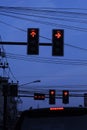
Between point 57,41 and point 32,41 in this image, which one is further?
point 32,41

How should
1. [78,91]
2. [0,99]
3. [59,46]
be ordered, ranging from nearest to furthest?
1. [59,46]
2. [78,91]
3. [0,99]

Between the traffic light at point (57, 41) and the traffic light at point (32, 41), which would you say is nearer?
the traffic light at point (57, 41)

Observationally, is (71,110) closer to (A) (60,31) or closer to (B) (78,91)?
(A) (60,31)

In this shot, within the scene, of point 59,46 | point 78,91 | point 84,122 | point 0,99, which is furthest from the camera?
point 0,99

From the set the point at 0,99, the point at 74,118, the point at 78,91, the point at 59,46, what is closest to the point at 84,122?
the point at 74,118

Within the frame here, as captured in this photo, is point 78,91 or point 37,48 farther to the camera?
point 78,91

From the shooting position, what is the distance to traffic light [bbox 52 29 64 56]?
28388 millimetres

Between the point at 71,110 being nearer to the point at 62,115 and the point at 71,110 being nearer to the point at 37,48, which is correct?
the point at 62,115

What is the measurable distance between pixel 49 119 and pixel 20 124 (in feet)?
1.76

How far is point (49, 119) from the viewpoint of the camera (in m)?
10.1

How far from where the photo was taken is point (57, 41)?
94.0 feet

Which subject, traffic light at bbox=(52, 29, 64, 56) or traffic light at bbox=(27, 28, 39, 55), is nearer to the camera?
traffic light at bbox=(52, 29, 64, 56)

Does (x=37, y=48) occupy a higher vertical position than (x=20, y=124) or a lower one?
higher

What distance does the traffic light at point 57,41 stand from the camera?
28388mm
